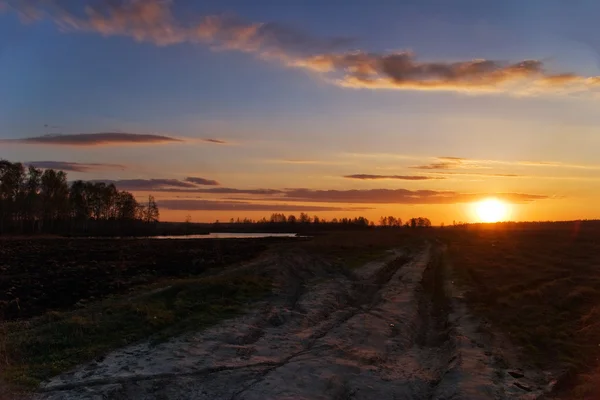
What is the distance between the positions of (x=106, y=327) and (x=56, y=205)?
127m

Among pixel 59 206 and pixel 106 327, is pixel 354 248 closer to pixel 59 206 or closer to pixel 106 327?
pixel 106 327

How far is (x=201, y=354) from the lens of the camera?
1267 centimetres

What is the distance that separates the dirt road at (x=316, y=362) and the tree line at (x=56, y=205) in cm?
11829

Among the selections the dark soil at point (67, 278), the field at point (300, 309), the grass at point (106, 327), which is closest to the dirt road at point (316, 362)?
the field at point (300, 309)

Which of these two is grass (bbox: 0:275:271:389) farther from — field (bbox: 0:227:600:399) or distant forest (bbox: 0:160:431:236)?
distant forest (bbox: 0:160:431:236)

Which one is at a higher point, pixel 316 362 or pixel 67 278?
pixel 316 362

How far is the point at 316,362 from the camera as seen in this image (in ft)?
39.8

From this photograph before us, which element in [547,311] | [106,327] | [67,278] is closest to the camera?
[106,327]

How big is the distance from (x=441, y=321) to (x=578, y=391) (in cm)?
803

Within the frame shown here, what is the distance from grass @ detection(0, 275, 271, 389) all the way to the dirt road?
2.20 feet

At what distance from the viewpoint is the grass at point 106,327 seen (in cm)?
1160

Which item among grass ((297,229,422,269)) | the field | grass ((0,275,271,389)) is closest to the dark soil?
the field

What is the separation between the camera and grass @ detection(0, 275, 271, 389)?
457 inches

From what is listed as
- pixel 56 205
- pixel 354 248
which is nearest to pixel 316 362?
pixel 354 248
